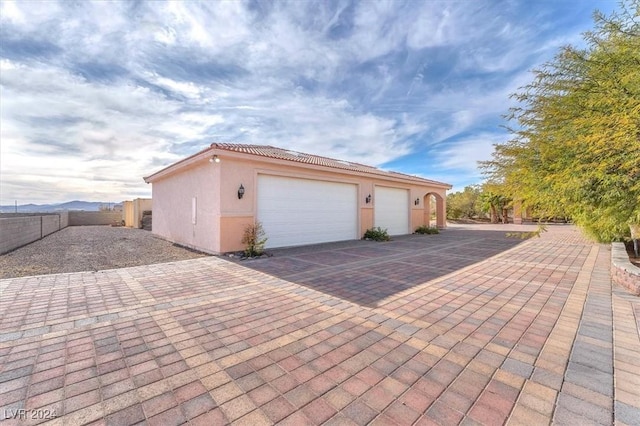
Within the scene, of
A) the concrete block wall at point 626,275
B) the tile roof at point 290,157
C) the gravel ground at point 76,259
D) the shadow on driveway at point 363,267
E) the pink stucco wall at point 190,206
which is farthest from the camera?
the tile roof at point 290,157

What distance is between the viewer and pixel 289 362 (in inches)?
106

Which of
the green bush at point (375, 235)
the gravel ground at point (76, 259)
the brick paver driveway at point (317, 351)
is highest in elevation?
the green bush at point (375, 235)

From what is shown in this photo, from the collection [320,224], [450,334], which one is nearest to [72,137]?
[320,224]

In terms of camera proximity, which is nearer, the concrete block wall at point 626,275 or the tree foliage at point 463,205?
the concrete block wall at point 626,275

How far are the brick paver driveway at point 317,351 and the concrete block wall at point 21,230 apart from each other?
5541mm

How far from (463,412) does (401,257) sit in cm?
670

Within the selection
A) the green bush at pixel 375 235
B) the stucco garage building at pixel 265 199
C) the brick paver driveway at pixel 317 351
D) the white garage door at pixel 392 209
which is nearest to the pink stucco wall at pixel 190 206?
the stucco garage building at pixel 265 199

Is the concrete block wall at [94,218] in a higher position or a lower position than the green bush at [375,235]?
higher

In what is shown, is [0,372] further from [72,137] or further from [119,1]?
[72,137]

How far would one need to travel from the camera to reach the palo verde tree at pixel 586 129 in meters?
4.46

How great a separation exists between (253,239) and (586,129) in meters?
8.60

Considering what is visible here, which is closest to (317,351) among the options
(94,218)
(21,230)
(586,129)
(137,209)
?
(586,129)

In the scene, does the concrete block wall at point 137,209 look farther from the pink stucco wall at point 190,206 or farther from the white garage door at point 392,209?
the white garage door at point 392,209

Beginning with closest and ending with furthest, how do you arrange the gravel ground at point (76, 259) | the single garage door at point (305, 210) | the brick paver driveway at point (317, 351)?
the brick paver driveway at point (317, 351), the gravel ground at point (76, 259), the single garage door at point (305, 210)
